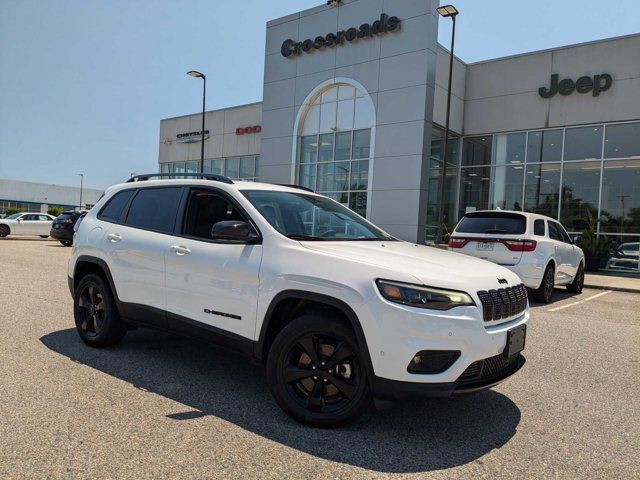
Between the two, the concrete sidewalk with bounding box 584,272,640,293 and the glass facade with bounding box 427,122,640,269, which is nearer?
the concrete sidewalk with bounding box 584,272,640,293

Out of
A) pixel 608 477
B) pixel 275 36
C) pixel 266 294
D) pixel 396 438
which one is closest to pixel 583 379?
pixel 608 477

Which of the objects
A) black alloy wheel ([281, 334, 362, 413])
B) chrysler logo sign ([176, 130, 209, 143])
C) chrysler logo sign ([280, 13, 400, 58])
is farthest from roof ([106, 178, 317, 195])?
chrysler logo sign ([176, 130, 209, 143])

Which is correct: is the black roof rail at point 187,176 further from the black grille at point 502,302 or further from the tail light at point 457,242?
the tail light at point 457,242

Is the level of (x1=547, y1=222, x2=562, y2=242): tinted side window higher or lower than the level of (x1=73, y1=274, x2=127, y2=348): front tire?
higher

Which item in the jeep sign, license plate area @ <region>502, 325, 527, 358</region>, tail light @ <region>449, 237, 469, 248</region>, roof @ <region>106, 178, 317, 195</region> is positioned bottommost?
license plate area @ <region>502, 325, 527, 358</region>

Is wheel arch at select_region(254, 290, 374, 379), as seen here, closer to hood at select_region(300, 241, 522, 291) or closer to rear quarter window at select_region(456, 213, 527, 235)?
hood at select_region(300, 241, 522, 291)

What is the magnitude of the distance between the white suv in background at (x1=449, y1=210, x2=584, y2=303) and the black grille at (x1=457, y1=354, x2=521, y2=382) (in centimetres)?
633

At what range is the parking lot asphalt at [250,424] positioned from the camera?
2934 millimetres

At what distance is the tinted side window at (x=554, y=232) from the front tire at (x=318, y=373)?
8157 mm

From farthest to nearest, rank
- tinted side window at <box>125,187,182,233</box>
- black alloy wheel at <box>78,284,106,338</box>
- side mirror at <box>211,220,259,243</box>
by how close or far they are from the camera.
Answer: black alloy wheel at <box>78,284,106,338</box>, tinted side window at <box>125,187,182,233</box>, side mirror at <box>211,220,259,243</box>

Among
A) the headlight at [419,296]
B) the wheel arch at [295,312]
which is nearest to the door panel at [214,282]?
the wheel arch at [295,312]

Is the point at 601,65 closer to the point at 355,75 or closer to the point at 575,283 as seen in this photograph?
the point at 355,75

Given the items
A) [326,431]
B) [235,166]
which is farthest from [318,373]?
[235,166]

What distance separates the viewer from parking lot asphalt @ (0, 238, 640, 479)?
115 inches
